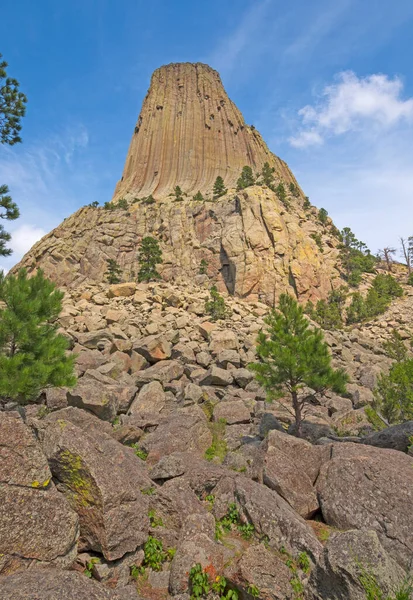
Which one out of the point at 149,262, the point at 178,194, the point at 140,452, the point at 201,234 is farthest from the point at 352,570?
the point at 178,194

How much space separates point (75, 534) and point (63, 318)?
1022 inches

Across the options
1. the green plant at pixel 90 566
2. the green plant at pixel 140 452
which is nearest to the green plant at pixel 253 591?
the green plant at pixel 90 566

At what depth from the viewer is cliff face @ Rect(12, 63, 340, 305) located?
1860 inches

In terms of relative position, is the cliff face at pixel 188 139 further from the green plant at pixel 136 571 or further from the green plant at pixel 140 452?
the green plant at pixel 136 571

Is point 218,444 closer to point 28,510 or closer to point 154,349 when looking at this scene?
point 28,510

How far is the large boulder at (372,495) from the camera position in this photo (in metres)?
7.07

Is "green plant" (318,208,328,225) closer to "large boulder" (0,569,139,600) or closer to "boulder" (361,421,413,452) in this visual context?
"boulder" (361,421,413,452)

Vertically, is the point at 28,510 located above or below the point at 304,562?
above

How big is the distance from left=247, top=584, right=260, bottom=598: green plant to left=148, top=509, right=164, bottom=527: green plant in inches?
105

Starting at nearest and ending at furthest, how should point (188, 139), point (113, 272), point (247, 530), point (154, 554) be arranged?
point (154, 554) → point (247, 530) → point (113, 272) → point (188, 139)

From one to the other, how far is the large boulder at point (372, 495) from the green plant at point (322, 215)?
196 ft

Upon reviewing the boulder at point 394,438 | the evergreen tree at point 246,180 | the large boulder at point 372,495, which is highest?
the evergreen tree at point 246,180

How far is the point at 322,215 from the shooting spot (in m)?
63.6

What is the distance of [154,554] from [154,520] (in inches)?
34.2
